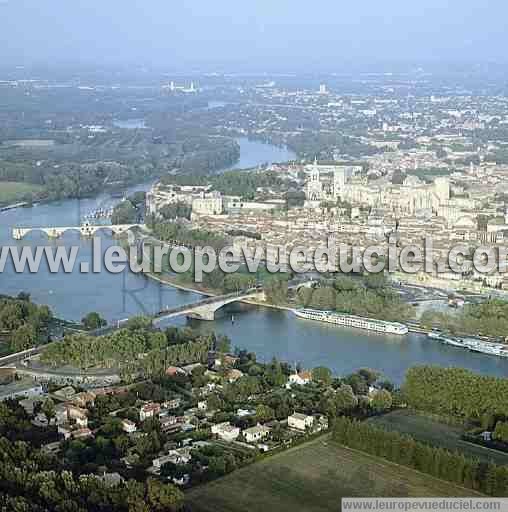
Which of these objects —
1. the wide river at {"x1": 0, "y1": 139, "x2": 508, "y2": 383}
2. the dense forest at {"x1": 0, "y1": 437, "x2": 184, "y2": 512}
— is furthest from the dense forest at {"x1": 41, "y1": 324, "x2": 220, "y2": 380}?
the dense forest at {"x1": 0, "y1": 437, "x2": 184, "y2": 512}

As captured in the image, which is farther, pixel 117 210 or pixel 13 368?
pixel 117 210

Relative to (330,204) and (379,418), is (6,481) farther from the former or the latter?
(330,204)

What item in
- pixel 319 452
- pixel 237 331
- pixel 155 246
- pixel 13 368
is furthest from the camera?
pixel 155 246

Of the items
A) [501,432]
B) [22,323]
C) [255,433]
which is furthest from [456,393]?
[22,323]

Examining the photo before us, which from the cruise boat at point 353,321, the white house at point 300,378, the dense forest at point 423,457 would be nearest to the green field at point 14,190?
the cruise boat at point 353,321

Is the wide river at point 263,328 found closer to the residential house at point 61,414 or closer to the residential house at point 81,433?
the residential house at point 61,414

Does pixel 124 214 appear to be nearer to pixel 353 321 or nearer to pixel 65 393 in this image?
pixel 353 321

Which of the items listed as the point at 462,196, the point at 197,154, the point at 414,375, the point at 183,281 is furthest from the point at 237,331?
the point at 197,154

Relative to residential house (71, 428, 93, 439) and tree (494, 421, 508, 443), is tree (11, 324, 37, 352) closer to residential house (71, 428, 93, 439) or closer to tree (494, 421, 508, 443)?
residential house (71, 428, 93, 439)
